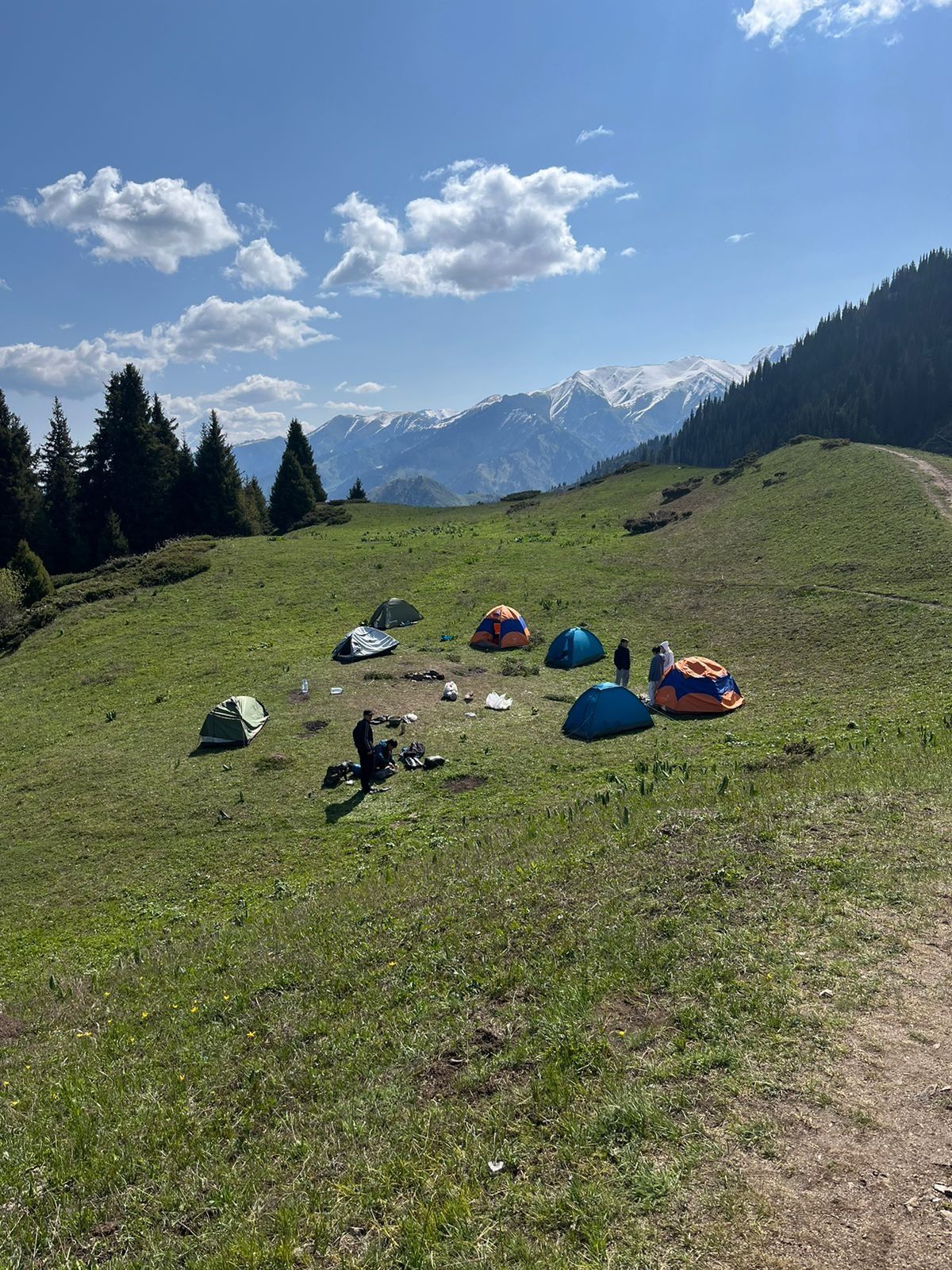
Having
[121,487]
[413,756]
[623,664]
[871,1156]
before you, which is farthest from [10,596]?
[871,1156]

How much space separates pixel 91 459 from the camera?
233 ft

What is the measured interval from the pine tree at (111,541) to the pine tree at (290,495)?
1714 cm

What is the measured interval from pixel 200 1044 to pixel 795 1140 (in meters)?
7.33

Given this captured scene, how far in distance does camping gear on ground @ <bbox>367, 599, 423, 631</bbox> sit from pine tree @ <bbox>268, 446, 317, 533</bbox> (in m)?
44.1

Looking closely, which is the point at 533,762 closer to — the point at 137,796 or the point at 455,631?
the point at 137,796

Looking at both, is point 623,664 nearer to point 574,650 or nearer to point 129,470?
point 574,650

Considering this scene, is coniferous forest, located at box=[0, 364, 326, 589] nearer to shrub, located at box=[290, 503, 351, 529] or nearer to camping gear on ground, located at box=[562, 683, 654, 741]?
shrub, located at box=[290, 503, 351, 529]

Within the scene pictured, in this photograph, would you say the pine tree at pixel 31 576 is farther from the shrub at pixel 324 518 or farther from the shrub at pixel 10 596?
the shrub at pixel 324 518

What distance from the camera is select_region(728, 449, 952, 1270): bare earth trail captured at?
479 cm

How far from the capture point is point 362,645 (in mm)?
32469

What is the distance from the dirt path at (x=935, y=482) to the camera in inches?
1586

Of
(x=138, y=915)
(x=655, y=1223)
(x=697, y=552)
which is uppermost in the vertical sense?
(x=697, y=552)

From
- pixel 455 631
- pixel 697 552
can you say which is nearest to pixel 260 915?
pixel 455 631

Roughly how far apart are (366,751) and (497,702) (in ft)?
24.4
